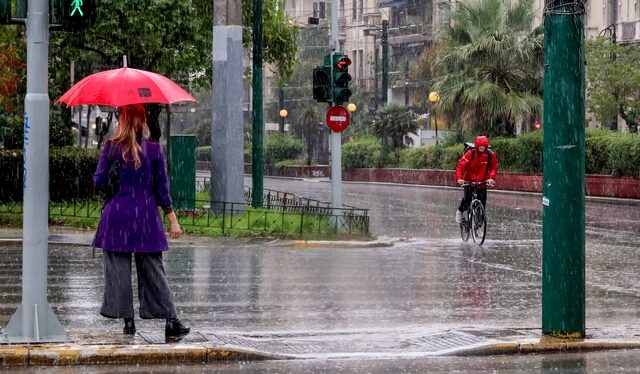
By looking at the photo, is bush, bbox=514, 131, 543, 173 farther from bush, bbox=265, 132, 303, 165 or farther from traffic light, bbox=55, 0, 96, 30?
traffic light, bbox=55, 0, 96, 30

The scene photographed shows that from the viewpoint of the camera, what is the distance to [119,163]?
1079 cm

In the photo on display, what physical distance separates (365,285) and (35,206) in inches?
270

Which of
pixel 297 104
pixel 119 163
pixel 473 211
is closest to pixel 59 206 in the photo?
pixel 473 211

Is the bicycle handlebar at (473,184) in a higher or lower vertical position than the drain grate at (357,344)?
higher

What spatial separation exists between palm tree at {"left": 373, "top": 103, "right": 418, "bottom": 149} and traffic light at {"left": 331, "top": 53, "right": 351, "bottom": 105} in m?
37.7

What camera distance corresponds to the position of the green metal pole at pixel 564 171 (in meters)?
Answer: 10.9

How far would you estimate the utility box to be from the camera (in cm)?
2922

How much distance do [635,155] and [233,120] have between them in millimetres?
18954

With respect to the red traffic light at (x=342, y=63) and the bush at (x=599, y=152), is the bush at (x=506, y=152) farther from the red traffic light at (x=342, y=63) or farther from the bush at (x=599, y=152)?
the red traffic light at (x=342, y=63)

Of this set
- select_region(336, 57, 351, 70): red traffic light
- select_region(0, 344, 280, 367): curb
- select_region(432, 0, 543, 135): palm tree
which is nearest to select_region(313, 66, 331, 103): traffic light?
select_region(336, 57, 351, 70): red traffic light

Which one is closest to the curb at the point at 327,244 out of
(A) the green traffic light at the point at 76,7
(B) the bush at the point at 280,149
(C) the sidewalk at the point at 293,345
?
(C) the sidewalk at the point at 293,345

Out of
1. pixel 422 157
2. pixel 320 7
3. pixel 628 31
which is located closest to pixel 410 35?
pixel 320 7

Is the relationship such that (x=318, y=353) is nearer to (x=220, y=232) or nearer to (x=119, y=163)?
(x=119, y=163)

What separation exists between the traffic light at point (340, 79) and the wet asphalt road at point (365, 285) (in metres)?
2.92
